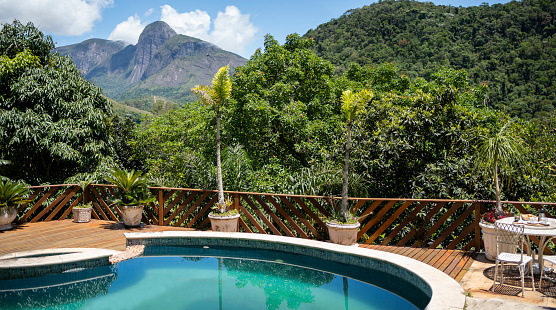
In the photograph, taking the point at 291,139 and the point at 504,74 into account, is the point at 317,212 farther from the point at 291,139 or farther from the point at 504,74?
the point at 504,74

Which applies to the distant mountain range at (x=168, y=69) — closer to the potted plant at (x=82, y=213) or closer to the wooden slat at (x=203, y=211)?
the potted plant at (x=82, y=213)

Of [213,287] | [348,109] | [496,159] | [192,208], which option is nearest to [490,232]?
[496,159]

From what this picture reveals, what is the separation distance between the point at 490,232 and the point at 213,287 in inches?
162

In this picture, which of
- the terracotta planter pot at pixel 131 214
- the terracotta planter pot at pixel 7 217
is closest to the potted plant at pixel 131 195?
the terracotta planter pot at pixel 131 214

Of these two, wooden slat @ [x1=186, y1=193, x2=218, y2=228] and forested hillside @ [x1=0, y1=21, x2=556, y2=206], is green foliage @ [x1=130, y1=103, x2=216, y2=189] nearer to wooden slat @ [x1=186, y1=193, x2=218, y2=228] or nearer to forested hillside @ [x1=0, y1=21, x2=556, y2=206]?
forested hillside @ [x1=0, y1=21, x2=556, y2=206]

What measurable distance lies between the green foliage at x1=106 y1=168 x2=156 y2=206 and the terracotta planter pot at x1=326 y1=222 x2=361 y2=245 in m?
3.86

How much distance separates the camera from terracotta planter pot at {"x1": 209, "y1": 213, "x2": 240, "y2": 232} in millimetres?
7367

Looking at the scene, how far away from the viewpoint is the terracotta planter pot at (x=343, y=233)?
636cm

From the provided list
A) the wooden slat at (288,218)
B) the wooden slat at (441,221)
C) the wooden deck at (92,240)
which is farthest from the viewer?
the wooden slat at (288,218)

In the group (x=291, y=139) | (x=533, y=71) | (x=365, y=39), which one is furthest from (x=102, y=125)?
(x=533, y=71)

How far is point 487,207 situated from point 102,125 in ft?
35.0

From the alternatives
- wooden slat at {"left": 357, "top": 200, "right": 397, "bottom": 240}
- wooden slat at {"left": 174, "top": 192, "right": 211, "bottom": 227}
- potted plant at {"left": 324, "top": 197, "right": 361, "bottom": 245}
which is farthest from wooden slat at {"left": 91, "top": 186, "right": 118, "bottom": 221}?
wooden slat at {"left": 357, "top": 200, "right": 397, "bottom": 240}

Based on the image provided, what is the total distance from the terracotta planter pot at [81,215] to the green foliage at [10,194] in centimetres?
109

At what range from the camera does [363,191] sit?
7.92m
